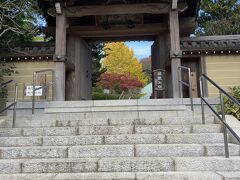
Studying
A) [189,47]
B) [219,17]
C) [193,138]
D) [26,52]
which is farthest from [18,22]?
[219,17]

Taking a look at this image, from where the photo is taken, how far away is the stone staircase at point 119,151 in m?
3.20

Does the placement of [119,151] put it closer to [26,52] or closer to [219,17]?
[26,52]

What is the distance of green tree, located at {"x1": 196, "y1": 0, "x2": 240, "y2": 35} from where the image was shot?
16.6m

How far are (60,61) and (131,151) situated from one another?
488cm

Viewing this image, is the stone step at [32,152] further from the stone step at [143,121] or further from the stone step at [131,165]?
the stone step at [143,121]

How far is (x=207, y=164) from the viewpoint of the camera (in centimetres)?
325

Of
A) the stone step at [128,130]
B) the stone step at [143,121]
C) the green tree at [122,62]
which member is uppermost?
the green tree at [122,62]

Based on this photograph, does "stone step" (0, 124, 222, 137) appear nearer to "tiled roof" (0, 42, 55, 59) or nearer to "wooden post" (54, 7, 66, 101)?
"wooden post" (54, 7, 66, 101)

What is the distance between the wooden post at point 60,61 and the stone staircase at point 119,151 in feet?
7.59

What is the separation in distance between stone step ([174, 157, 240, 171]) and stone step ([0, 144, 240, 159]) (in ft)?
1.12

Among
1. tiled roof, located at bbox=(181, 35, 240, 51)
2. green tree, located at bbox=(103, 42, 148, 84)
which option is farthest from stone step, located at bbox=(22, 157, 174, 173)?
green tree, located at bbox=(103, 42, 148, 84)

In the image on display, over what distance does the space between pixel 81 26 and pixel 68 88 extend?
244cm

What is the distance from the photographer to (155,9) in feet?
26.4

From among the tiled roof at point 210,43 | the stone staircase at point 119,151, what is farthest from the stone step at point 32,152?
the tiled roof at point 210,43
